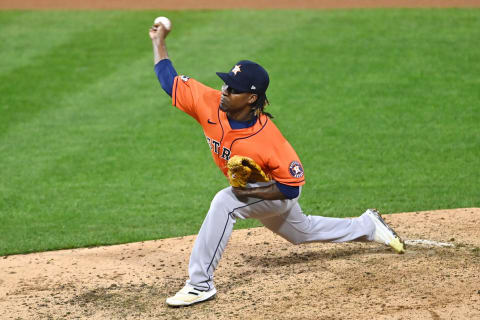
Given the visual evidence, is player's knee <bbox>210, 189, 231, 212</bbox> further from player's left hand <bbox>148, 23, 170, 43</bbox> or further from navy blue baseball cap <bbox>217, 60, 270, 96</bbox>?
player's left hand <bbox>148, 23, 170, 43</bbox>

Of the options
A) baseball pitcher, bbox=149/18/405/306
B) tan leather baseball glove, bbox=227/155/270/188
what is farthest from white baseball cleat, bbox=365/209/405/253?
tan leather baseball glove, bbox=227/155/270/188

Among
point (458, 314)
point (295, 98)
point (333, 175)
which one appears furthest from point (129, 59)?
point (458, 314)

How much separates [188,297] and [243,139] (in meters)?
1.06

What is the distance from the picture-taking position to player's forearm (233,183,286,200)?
4.74 metres

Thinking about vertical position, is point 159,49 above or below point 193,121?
above

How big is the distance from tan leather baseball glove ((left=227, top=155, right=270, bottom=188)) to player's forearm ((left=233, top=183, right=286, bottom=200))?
0.06 meters

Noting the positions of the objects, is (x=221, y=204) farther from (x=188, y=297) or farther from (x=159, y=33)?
(x=159, y=33)

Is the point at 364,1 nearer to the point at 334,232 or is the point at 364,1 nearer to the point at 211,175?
the point at 211,175

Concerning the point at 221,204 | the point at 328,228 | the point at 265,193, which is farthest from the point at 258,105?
the point at 328,228

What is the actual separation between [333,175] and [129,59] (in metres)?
4.37

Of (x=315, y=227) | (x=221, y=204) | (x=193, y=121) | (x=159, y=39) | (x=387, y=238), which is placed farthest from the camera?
(x=193, y=121)

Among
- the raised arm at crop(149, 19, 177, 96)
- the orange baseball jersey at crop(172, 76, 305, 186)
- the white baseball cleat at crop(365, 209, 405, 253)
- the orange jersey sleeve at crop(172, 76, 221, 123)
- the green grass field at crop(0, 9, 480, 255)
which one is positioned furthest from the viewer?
the green grass field at crop(0, 9, 480, 255)

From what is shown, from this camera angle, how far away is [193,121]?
9.45 meters

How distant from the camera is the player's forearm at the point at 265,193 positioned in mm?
4742
